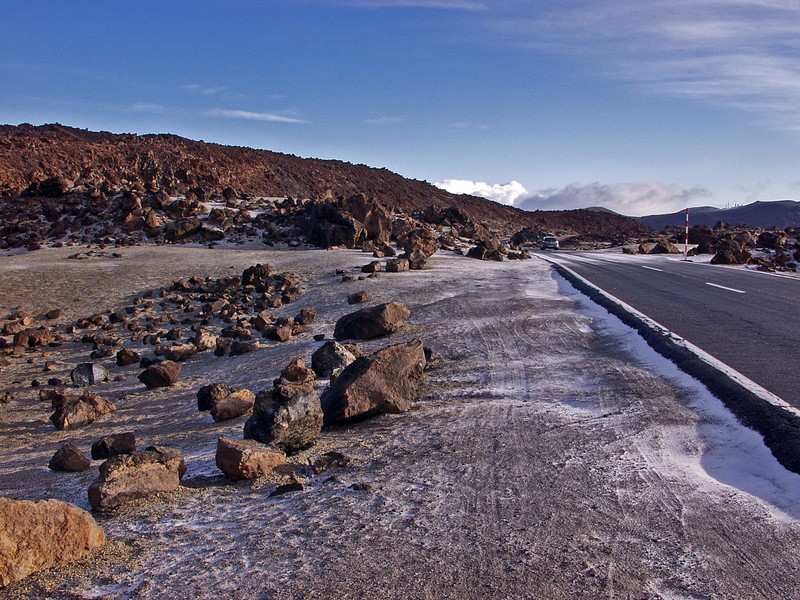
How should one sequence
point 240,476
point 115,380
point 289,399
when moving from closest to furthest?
point 240,476 < point 289,399 < point 115,380

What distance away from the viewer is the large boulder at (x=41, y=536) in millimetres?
3539

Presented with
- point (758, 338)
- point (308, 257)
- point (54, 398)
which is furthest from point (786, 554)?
point (308, 257)

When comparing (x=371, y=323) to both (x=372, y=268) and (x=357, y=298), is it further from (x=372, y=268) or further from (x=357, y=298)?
(x=372, y=268)

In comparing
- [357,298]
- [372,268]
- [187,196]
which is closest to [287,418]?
[357,298]

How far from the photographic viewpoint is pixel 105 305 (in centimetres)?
1834

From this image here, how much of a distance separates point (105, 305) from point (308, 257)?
298 inches

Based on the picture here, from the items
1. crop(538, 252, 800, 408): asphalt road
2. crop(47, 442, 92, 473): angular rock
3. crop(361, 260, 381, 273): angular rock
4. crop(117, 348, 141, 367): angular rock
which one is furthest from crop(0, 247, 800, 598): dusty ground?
crop(361, 260, 381, 273): angular rock

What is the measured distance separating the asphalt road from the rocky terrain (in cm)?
1422

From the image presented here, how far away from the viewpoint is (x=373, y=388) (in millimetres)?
→ 6500

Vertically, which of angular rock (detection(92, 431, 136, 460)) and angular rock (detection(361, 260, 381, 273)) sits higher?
angular rock (detection(361, 260, 381, 273))

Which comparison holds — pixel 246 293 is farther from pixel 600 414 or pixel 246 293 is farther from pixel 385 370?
pixel 600 414

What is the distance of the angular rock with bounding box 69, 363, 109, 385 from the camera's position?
11.3m

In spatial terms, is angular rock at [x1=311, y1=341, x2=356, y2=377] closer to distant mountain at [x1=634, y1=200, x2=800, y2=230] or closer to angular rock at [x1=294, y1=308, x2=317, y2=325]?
angular rock at [x1=294, y1=308, x2=317, y2=325]

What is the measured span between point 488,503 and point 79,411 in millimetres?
6246
